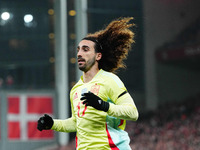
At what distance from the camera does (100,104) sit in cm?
337

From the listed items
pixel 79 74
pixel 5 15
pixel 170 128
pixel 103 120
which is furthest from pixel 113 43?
pixel 5 15

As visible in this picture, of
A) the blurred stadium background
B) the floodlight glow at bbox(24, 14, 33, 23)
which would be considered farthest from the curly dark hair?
the floodlight glow at bbox(24, 14, 33, 23)

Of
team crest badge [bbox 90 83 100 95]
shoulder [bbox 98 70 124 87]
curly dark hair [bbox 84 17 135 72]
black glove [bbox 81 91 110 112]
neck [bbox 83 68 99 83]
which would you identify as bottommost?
black glove [bbox 81 91 110 112]

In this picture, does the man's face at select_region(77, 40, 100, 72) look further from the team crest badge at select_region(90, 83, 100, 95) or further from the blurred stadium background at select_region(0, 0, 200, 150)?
the blurred stadium background at select_region(0, 0, 200, 150)

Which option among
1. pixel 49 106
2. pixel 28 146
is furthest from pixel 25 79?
pixel 28 146

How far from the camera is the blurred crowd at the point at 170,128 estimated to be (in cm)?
849

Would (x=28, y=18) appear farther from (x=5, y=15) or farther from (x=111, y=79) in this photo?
(x=111, y=79)

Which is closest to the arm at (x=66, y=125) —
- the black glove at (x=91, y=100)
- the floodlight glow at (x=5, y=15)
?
the black glove at (x=91, y=100)

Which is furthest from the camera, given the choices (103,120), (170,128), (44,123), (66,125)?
(170,128)

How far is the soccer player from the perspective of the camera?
141 inches

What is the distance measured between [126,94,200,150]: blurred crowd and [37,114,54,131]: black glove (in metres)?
4.79

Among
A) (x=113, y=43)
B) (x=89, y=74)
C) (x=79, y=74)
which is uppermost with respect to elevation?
(x=79, y=74)

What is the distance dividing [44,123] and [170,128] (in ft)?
17.7

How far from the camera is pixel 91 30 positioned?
941 cm
